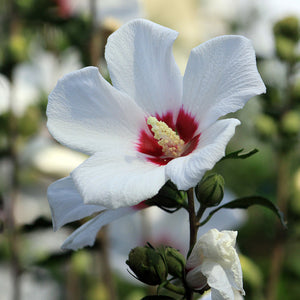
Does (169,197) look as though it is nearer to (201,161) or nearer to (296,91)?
(201,161)

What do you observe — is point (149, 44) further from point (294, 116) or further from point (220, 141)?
point (294, 116)

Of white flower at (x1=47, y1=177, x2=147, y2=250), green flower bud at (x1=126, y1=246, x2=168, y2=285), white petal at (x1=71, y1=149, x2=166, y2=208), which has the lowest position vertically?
green flower bud at (x1=126, y1=246, x2=168, y2=285)

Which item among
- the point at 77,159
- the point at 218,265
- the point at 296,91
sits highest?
the point at 218,265

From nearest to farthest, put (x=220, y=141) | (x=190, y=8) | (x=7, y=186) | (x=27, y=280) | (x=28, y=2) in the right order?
(x=220, y=141) → (x=28, y=2) → (x=7, y=186) → (x=27, y=280) → (x=190, y=8)

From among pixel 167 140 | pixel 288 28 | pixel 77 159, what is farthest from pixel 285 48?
pixel 167 140

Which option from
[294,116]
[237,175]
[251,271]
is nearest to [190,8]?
[237,175]

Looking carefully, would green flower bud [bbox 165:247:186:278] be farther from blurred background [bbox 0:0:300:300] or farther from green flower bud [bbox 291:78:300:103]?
green flower bud [bbox 291:78:300:103]

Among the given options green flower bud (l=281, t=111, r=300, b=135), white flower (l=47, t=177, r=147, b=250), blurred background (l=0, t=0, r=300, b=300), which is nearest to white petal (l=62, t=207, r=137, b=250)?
white flower (l=47, t=177, r=147, b=250)

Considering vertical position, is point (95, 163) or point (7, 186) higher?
point (95, 163)
